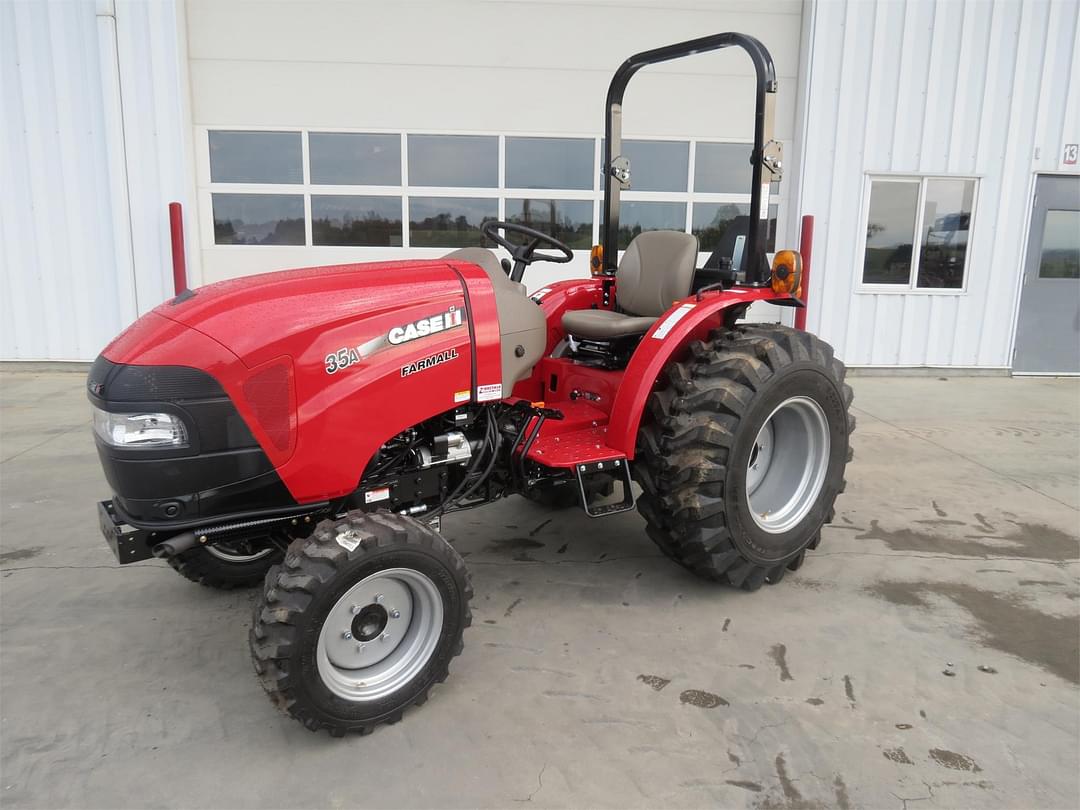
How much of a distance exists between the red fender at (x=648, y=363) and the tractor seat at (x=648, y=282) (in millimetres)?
242

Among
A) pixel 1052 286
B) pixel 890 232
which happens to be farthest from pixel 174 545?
pixel 1052 286

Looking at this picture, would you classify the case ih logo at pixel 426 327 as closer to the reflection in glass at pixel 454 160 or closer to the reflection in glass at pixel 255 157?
the reflection in glass at pixel 454 160

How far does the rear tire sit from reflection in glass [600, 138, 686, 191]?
197 inches

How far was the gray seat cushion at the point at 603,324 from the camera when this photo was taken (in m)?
3.14

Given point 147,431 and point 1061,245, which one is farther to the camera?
point 1061,245

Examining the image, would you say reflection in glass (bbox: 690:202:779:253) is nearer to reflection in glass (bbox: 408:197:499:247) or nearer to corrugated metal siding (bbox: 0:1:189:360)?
reflection in glass (bbox: 408:197:499:247)

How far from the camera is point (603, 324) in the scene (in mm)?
3201

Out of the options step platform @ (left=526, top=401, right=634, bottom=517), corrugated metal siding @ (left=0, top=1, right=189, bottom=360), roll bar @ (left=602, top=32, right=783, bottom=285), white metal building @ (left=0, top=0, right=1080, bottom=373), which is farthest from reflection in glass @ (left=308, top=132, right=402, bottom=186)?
step platform @ (left=526, top=401, right=634, bottom=517)

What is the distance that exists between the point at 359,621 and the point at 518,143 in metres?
6.37

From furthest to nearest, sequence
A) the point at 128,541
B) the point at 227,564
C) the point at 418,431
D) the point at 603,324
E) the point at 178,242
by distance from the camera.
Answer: the point at 178,242 < the point at 603,324 < the point at 227,564 < the point at 418,431 < the point at 128,541

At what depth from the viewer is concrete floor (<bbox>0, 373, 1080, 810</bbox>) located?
6.45 feet

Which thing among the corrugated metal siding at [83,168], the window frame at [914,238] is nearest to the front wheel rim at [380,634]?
the corrugated metal siding at [83,168]

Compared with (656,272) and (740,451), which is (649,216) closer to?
(656,272)

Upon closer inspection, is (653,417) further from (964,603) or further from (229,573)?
(229,573)
